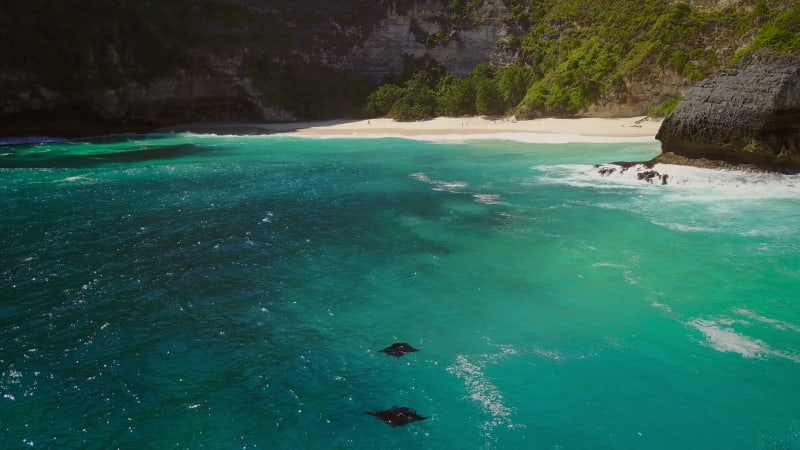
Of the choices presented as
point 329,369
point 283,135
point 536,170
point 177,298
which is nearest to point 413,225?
point 177,298

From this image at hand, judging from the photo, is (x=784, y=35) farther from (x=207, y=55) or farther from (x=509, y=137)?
(x=207, y=55)

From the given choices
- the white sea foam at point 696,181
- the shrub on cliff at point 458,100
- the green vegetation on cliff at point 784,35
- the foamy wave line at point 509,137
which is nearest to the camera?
the white sea foam at point 696,181

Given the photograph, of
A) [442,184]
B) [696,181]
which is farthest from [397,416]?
[696,181]

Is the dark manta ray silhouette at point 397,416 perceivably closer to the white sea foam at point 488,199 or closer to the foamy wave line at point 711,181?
the white sea foam at point 488,199

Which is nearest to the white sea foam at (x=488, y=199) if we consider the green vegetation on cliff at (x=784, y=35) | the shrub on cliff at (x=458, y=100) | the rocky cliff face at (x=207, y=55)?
the green vegetation on cliff at (x=784, y=35)

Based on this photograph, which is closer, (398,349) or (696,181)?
(398,349)

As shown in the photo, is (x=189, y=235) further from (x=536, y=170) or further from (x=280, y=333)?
(x=536, y=170)
